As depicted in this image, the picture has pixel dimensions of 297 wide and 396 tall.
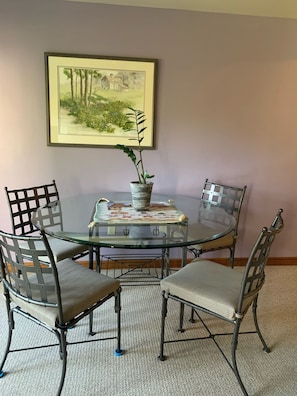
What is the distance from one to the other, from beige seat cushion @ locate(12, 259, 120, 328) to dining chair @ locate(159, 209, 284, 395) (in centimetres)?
37

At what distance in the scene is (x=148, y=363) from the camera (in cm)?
180

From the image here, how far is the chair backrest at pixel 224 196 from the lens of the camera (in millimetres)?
2641

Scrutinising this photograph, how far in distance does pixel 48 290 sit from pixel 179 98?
6.81 ft

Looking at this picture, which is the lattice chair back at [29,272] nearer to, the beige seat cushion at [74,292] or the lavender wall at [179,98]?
the beige seat cushion at [74,292]

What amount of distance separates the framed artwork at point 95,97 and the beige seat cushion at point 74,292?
1.33 metres

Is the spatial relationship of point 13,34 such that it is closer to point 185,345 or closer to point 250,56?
point 250,56

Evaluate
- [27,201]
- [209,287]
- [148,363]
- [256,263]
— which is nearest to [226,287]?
[209,287]

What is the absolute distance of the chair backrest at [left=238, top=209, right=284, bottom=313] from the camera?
4.66 feet

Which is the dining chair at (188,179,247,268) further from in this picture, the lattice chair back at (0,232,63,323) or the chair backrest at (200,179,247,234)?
the lattice chair back at (0,232,63,323)

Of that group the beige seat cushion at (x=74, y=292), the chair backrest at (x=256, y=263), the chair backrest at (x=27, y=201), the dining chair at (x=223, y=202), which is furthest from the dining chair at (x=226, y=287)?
the chair backrest at (x=27, y=201)

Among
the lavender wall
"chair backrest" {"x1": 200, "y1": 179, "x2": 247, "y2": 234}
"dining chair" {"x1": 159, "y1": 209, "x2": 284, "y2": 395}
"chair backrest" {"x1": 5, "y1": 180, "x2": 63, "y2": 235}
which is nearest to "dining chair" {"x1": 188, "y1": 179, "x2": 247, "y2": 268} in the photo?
"chair backrest" {"x1": 200, "y1": 179, "x2": 247, "y2": 234}

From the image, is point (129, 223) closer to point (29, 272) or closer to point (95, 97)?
point (29, 272)

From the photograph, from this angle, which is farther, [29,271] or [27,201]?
[27,201]

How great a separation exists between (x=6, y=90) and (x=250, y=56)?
223 cm
